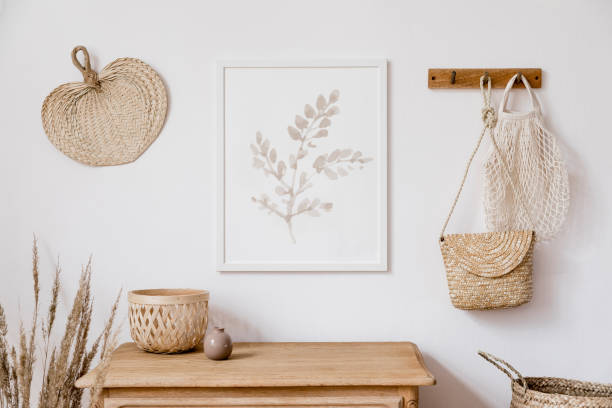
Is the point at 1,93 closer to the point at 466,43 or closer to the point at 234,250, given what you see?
the point at 234,250

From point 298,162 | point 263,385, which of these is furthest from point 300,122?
point 263,385

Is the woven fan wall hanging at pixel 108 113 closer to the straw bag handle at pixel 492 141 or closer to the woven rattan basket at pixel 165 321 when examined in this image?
the woven rattan basket at pixel 165 321

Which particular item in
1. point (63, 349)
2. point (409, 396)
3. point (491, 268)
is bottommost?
point (409, 396)

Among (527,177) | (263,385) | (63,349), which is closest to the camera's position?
(263,385)

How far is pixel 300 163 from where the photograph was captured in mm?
1983

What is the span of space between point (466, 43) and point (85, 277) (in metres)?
1.65

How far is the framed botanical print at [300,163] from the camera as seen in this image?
197 cm

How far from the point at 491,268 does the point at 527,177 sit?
14.7 inches

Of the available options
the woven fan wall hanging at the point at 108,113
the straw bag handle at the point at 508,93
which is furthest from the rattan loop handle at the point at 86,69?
the straw bag handle at the point at 508,93

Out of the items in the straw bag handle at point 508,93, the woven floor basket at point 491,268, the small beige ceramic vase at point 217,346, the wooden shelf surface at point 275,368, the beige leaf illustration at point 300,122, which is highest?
the straw bag handle at point 508,93

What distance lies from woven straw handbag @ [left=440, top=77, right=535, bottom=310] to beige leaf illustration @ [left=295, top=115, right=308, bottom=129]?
0.66m

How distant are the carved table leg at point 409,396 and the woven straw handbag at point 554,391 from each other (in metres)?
0.36

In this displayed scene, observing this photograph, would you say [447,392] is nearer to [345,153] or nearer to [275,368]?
[275,368]

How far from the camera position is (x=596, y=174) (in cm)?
196
